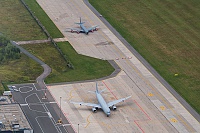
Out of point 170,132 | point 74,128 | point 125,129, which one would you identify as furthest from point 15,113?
point 170,132

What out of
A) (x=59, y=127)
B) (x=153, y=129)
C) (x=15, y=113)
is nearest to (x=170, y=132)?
(x=153, y=129)

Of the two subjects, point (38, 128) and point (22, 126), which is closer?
point (22, 126)

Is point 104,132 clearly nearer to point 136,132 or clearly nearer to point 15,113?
point 136,132

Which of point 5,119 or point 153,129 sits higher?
point 5,119

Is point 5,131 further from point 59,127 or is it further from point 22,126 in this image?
point 59,127

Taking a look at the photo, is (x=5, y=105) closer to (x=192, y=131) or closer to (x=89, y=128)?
(x=89, y=128)

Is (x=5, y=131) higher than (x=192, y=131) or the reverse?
higher

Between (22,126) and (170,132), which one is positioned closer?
(22,126)

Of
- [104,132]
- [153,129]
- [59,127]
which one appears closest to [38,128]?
[59,127]
